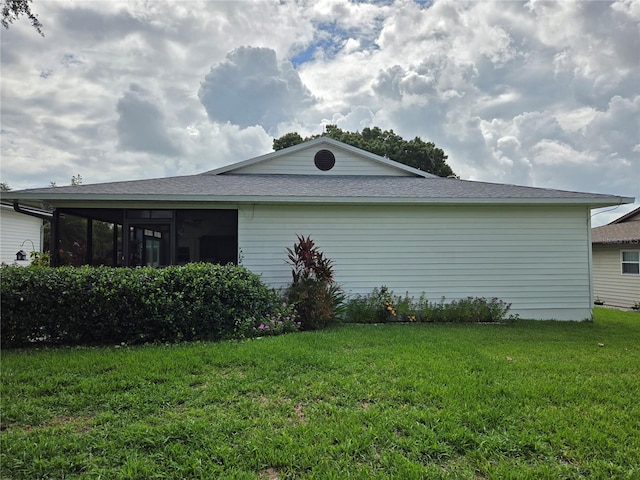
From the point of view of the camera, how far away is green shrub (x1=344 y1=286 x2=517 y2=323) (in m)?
7.55

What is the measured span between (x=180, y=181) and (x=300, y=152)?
3.99 metres

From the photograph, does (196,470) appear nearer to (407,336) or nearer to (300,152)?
(407,336)

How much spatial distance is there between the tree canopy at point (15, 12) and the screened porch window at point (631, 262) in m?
18.8

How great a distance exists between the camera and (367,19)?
30.1 feet

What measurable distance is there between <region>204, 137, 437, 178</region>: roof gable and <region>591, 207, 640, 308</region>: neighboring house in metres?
8.96

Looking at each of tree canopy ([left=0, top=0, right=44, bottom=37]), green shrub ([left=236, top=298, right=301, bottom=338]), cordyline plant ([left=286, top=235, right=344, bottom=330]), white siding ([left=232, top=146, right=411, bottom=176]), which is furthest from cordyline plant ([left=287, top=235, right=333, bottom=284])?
tree canopy ([left=0, top=0, right=44, bottom=37])

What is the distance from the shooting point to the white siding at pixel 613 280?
1327cm

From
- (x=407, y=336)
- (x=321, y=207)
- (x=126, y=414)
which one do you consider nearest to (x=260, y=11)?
(x=321, y=207)

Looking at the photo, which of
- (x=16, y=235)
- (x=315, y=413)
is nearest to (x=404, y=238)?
(x=315, y=413)

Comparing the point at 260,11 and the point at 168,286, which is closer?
the point at 168,286

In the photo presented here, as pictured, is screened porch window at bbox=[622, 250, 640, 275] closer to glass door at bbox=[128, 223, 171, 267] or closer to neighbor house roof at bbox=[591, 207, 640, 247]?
neighbor house roof at bbox=[591, 207, 640, 247]

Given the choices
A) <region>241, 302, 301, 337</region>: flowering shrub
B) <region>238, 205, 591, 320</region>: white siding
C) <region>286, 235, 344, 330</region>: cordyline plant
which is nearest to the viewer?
<region>241, 302, 301, 337</region>: flowering shrub

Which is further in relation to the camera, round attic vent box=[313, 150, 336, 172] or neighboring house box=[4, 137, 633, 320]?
round attic vent box=[313, 150, 336, 172]

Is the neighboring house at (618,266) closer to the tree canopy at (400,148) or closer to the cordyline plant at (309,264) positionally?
the tree canopy at (400,148)
